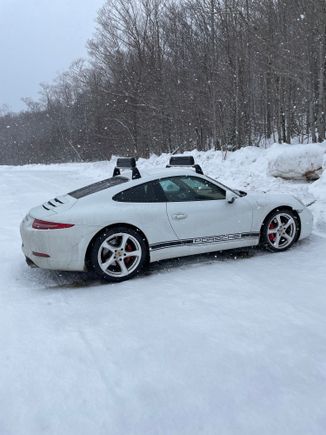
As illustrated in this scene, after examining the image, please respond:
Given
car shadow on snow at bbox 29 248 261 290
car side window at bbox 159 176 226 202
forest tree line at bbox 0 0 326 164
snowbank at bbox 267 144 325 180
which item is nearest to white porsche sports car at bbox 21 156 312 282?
car side window at bbox 159 176 226 202

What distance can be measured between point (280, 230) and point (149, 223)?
198 cm

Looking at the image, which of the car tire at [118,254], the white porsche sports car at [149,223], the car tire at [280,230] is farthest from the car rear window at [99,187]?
the car tire at [280,230]

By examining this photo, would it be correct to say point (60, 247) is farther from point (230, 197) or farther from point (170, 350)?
point (230, 197)

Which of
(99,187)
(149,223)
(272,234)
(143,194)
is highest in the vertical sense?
(99,187)

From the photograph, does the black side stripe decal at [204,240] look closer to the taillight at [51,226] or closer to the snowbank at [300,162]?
the taillight at [51,226]

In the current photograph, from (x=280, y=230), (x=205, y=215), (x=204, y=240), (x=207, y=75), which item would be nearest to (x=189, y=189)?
(x=205, y=215)

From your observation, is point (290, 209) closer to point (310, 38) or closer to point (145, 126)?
point (310, 38)

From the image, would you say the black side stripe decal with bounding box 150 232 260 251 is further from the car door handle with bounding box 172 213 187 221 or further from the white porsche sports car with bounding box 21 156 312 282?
the car door handle with bounding box 172 213 187 221

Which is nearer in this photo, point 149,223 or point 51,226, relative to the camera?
point 51,226

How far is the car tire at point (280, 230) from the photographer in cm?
552

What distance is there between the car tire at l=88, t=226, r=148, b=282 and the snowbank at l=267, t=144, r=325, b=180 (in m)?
7.05

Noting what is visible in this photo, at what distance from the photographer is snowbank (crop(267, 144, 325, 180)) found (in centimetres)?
1042

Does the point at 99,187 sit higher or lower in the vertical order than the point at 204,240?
higher

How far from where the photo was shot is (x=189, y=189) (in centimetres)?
527
